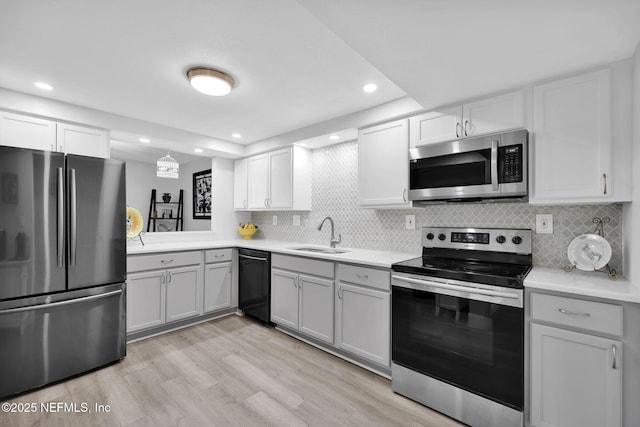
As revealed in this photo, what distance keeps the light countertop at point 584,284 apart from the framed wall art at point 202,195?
4095 millimetres

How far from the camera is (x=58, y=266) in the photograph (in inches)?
85.7

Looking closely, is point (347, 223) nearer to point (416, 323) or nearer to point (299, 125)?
point (299, 125)

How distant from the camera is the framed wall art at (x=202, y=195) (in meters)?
4.54

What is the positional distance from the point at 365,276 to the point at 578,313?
1.30 meters

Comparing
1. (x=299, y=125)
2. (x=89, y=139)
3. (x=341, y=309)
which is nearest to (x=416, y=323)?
(x=341, y=309)

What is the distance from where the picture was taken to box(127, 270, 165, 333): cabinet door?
2859mm

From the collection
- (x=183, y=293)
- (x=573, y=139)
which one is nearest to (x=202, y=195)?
(x=183, y=293)

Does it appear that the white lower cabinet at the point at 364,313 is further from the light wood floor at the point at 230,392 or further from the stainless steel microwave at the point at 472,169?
the stainless steel microwave at the point at 472,169

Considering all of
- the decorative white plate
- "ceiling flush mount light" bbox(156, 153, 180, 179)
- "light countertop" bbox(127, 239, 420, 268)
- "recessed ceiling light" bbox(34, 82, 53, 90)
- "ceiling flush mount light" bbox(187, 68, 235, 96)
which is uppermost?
"recessed ceiling light" bbox(34, 82, 53, 90)

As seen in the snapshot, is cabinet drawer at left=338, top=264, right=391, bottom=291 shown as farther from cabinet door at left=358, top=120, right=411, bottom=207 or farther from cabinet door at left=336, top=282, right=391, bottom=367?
cabinet door at left=358, top=120, right=411, bottom=207

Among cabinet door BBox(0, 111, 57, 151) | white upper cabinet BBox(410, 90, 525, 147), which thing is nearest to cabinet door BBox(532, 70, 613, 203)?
white upper cabinet BBox(410, 90, 525, 147)

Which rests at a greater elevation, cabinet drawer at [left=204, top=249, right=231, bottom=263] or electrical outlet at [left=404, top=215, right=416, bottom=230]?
electrical outlet at [left=404, top=215, right=416, bottom=230]

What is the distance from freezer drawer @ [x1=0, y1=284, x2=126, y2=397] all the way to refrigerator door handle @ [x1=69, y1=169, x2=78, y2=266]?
30cm

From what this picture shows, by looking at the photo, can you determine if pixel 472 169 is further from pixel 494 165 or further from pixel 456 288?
pixel 456 288
